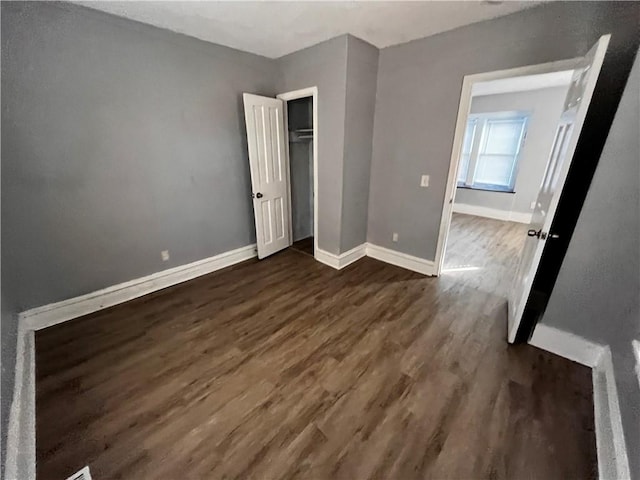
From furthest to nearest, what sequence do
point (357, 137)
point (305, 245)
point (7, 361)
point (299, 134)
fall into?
point (305, 245), point (299, 134), point (357, 137), point (7, 361)

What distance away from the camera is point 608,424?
4.44 feet

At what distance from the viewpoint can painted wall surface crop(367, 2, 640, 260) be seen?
190cm

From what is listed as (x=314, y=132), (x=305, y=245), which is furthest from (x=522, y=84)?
(x=305, y=245)

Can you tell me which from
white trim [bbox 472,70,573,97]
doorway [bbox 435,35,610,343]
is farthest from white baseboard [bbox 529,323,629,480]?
white trim [bbox 472,70,573,97]

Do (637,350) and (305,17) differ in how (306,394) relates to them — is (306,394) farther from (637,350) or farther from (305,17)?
(305,17)

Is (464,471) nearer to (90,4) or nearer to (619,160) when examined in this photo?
(619,160)

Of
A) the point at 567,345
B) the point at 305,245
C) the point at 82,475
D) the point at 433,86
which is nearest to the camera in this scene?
the point at 82,475

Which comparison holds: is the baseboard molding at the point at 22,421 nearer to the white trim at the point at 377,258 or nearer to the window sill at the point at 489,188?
the white trim at the point at 377,258

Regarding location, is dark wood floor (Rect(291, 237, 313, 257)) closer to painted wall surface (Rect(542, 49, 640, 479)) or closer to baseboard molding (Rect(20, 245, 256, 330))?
baseboard molding (Rect(20, 245, 256, 330))

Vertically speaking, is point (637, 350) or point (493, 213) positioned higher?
point (637, 350)

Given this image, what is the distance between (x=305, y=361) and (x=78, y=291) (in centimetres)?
208

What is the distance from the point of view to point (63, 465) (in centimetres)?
125

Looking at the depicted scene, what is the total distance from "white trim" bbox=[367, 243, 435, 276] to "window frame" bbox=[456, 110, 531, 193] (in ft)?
8.67

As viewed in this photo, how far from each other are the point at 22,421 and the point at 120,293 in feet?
4.25
